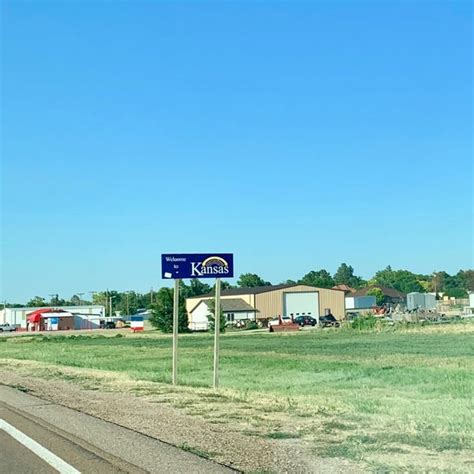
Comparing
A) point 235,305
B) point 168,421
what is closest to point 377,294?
point 235,305

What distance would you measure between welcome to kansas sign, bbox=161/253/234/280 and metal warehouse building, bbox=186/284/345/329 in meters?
95.5

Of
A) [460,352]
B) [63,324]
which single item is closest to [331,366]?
[460,352]

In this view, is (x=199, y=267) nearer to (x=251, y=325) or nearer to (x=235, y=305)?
(x=251, y=325)

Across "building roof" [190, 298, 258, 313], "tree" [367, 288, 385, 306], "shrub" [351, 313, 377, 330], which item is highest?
"tree" [367, 288, 385, 306]

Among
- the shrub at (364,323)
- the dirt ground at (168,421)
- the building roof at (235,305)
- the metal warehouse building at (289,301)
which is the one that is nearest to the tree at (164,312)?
the building roof at (235,305)

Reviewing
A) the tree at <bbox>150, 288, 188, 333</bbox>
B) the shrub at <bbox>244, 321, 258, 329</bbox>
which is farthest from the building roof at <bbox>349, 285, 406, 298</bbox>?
the tree at <bbox>150, 288, 188, 333</bbox>

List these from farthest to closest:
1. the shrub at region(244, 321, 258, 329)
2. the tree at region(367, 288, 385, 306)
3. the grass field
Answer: the tree at region(367, 288, 385, 306) → the shrub at region(244, 321, 258, 329) → the grass field

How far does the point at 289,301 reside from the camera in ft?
387

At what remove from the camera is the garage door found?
386ft

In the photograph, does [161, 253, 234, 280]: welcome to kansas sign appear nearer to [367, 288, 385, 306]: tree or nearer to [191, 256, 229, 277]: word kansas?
[191, 256, 229, 277]: word kansas

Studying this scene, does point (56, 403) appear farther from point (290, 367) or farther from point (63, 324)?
point (63, 324)

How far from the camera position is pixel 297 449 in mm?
9992

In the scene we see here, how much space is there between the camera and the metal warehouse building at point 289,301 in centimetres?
11619

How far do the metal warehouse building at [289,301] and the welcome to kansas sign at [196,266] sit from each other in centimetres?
9546
